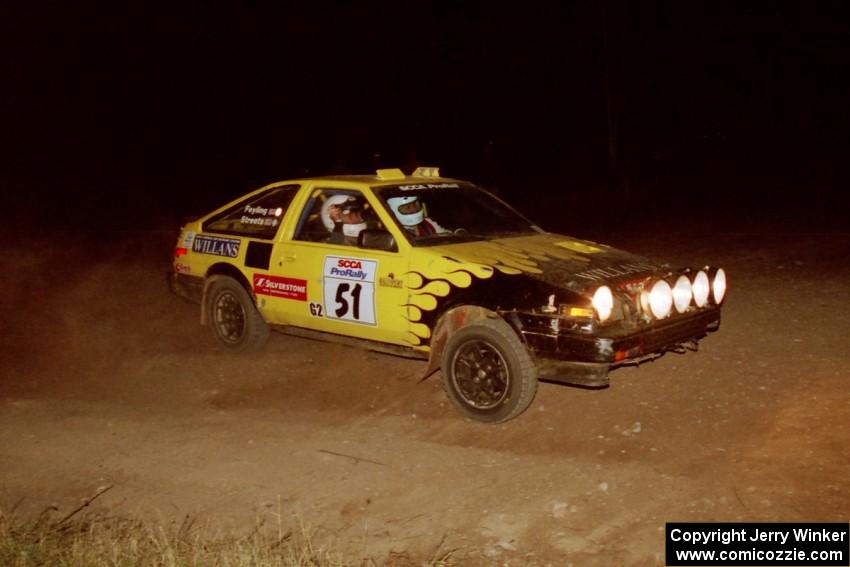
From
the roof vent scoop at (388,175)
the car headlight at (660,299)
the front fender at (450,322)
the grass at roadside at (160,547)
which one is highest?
the roof vent scoop at (388,175)

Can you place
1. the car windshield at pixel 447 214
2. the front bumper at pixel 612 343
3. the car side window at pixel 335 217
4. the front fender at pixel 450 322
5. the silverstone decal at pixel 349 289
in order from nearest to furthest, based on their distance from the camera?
the front bumper at pixel 612 343, the front fender at pixel 450 322, the silverstone decal at pixel 349 289, the car windshield at pixel 447 214, the car side window at pixel 335 217

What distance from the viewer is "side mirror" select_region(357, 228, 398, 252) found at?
6004mm

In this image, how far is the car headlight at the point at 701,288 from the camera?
5824mm

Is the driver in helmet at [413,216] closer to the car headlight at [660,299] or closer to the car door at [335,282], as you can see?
the car door at [335,282]

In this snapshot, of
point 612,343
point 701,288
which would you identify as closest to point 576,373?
point 612,343

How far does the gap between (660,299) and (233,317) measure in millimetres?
3743

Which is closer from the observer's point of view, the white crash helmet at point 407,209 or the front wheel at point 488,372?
the front wheel at point 488,372

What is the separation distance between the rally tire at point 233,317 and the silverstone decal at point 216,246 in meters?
0.22

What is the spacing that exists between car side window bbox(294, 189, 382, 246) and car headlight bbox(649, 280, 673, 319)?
82.2 inches

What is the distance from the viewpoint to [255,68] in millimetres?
41125

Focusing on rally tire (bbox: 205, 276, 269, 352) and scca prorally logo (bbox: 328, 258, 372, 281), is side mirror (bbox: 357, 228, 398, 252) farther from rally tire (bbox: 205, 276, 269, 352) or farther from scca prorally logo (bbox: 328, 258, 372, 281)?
rally tire (bbox: 205, 276, 269, 352)

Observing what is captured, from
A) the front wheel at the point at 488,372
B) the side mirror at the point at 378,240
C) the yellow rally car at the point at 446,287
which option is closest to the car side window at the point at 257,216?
the yellow rally car at the point at 446,287

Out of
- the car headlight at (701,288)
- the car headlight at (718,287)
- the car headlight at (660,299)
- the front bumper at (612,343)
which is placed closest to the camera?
the front bumper at (612,343)

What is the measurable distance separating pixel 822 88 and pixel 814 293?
28547 mm
